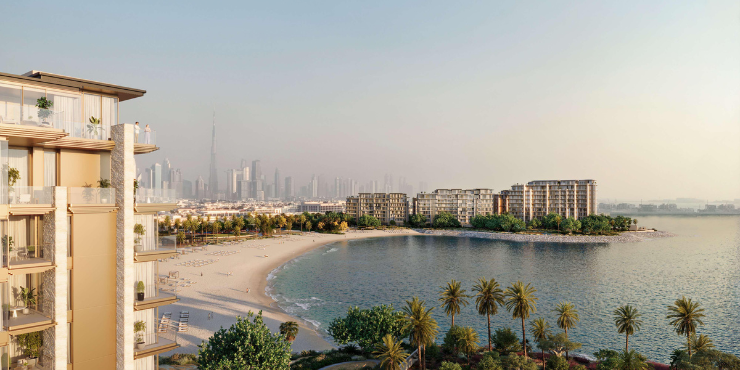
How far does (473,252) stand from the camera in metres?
96.6

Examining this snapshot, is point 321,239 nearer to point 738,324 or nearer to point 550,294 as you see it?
point 550,294

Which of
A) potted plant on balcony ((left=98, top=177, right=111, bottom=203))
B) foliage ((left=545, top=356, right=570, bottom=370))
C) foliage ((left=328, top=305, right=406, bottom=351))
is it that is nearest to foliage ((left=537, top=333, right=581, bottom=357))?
foliage ((left=545, top=356, right=570, bottom=370))

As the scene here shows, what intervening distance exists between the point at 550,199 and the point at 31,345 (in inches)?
6623

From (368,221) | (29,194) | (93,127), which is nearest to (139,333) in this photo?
(29,194)

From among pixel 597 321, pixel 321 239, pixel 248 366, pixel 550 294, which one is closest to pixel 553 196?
pixel 321 239

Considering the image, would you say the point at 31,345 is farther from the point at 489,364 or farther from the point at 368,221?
the point at 368,221

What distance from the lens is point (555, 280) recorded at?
6328 cm

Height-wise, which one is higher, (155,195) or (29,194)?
(29,194)

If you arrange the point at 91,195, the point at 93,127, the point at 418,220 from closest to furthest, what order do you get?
the point at 91,195
the point at 93,127
the point at 418,220

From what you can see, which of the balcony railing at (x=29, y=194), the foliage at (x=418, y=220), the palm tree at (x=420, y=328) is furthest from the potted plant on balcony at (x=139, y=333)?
the foliage at (x=418, y=220)

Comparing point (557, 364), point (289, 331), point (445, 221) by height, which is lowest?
point (445, 221)

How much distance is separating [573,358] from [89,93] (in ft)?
123

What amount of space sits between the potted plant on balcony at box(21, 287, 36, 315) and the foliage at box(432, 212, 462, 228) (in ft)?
475

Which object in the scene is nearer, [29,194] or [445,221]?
[29,194]
